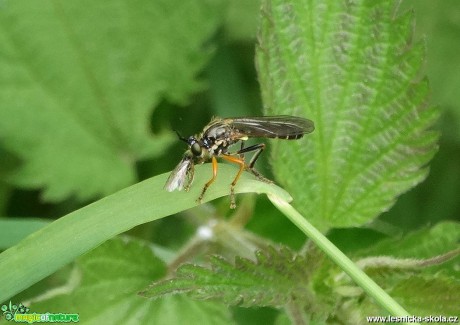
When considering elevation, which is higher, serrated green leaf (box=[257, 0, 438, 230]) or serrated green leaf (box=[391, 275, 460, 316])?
serrated green leaf (box=[257, 0, 438, 230])

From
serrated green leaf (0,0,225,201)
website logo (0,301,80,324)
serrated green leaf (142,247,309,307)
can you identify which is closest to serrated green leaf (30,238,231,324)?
website logo (0,301,80,324)

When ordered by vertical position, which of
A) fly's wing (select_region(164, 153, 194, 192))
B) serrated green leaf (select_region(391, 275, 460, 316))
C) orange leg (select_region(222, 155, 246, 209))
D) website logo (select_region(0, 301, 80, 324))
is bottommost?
serrated green leaf (select_region(391, 275, 460, 316))

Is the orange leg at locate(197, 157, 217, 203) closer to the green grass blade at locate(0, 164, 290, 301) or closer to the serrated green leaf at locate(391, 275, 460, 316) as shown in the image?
the green grass blade at locate(0, 164, 290, 301)

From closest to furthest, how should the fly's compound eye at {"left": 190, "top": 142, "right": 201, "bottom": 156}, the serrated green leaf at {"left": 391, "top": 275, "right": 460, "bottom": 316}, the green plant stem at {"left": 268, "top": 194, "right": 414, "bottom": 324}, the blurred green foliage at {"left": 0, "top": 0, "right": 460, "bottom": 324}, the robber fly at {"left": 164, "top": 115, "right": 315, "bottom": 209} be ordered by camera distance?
the green plant stem at {"left": 268, "top": 194, "right": 414, "bottom": 324} → the serrated green leaf at {"left": 391, "top": 275, "right": 460, "bottom": 316} → the robber fly at {"left": 164, "top": 115, "right": 315, "bottom": 209} → the fly's compound eye at {"left": 190, "top": 142, "right": 201, "bottom": 156} → the blurred green foliage at {"left": 0, "top": 0, "right": 460, "bottom": 324}

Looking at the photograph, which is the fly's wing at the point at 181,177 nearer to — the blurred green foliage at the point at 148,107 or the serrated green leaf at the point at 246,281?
the serrated green leaf at the point at 246,281

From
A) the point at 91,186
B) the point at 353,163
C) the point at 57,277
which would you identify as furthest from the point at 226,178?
the point at 57,277

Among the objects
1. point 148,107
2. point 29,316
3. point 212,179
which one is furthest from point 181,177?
point 148,107

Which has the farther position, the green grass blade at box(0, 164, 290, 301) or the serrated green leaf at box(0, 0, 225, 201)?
the serrated green leaf at box(0, 0, 225, 201)

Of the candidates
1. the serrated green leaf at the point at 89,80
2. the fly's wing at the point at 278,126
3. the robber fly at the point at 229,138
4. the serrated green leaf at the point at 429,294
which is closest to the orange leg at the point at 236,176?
the robber fly at the point at 229,138
